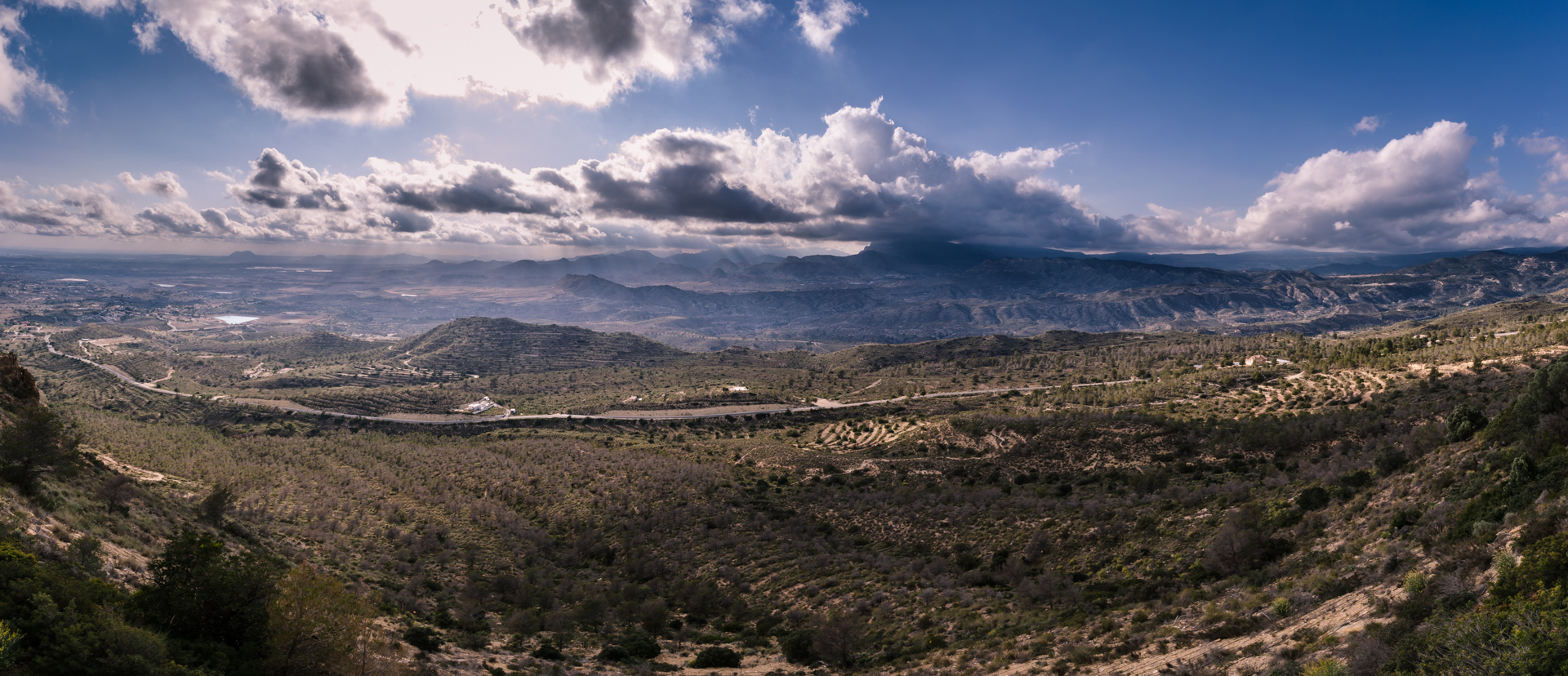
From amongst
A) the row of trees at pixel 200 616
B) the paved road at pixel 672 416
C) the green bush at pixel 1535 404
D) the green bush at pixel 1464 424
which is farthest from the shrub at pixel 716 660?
the paved road at pixel 672 416

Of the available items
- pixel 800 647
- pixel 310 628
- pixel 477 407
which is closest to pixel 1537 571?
pixel 800 647

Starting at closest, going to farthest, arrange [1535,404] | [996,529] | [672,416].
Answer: [1535,404], [996,529], [672,416]

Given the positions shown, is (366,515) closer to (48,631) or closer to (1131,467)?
(48,631)

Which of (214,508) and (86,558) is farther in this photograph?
(214,508)

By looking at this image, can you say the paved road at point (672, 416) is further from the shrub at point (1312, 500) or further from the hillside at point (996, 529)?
the shrub at point (1312, 500)

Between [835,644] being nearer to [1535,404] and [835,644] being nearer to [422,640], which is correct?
[422,640]

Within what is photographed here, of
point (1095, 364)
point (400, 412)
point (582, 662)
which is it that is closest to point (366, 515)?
point (582, 662)

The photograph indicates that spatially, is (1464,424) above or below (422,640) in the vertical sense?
above
